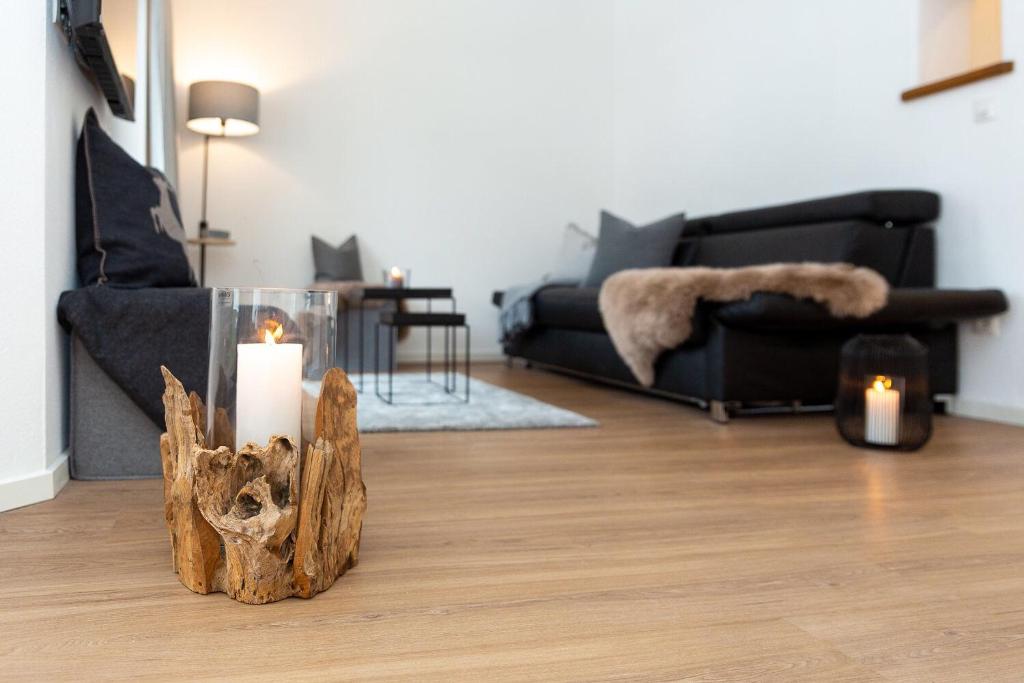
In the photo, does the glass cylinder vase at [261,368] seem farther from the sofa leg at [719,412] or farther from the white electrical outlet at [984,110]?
the white electrical outlet at [984,110]

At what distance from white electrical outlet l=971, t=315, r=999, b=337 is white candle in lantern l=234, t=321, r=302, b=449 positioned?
9.23 ft

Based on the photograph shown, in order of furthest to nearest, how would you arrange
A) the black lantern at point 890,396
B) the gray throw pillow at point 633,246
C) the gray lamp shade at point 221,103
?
the gray lamp shade at point 221,103
the gray throw pillow at point 633,246
the black lantern at point 890,396

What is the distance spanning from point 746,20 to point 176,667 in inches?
185

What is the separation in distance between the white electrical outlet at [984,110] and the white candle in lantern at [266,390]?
296cm

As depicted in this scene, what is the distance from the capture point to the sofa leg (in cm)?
295

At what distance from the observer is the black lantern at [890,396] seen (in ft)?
7.87

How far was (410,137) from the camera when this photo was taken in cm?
559

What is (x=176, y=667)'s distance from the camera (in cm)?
95

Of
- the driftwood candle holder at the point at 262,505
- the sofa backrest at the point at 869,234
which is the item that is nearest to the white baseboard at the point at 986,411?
the sofa backrest at the point at 869,234

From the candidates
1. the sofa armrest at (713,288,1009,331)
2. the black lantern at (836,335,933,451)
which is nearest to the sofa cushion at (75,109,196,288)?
the sofa armrest at (713,288,1009,331)

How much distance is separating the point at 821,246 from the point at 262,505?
289cm

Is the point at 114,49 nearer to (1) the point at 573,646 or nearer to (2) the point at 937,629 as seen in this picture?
(1) the point at 573,646

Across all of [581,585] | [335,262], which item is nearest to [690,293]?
[581,585]

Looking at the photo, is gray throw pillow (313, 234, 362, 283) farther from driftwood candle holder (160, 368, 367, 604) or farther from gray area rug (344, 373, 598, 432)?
driftwood candle holder (160, 368, 367, 604)
